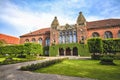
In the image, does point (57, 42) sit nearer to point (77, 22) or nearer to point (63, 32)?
point (63, 32)

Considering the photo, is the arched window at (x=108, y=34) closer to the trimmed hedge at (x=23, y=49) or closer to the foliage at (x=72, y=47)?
the foliage at (x=72, y=47)

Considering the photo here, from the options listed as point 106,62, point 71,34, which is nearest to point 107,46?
point 106,62

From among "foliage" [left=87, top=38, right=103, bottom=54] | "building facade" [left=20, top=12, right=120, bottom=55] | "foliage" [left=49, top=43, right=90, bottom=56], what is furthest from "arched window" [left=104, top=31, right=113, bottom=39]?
"foliage" [left=87, top=38, right=103, bottom=54]

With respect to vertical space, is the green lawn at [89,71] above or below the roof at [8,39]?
below

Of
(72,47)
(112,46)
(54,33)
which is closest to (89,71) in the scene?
(112,46)

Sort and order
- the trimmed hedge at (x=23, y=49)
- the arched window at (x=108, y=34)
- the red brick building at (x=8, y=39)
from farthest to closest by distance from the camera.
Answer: the red brick building at (x=8, y=39) < the arched window at (x=108, y=34) < the trimmed hedge at (x=23, y=49)

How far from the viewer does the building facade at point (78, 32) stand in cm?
4391

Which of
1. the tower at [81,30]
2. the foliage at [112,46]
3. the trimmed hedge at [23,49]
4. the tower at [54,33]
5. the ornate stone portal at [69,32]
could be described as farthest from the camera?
the tower at [54,33]

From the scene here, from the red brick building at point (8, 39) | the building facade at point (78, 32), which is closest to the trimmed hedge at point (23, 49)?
the building facade at point (78, 32)

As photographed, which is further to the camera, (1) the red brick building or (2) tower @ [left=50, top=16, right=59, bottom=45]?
(1) the red brick building

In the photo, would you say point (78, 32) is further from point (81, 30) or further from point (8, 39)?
point (8, 39)

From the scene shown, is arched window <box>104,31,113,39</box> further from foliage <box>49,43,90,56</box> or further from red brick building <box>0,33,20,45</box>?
red brick building <box>0,33,20,45</box>

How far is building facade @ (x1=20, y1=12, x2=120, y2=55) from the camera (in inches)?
1729

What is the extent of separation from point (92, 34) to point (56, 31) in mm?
15364
